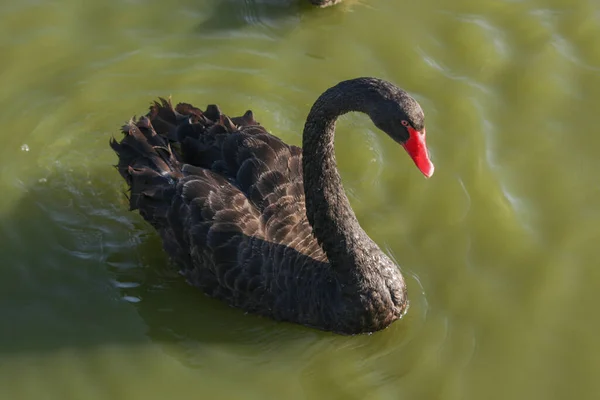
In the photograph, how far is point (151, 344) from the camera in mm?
5480

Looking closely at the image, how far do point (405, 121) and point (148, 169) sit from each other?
6.62ft

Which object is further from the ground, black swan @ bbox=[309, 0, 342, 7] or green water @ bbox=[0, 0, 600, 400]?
black swan @ bbox=[309, 0, 342, 7]

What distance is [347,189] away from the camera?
Answer: 6.46m

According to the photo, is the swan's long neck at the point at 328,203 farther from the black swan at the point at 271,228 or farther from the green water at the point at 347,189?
the green water at the point at 347,189

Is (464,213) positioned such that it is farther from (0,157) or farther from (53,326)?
(0,157)

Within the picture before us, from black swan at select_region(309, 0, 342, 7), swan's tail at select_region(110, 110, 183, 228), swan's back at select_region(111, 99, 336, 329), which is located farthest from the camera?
black swan at select_region(309, 0, 342, 7)

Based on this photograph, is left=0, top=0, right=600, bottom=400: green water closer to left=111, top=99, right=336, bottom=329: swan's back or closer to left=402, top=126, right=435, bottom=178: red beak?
left=111, top=99, right=336, bottom=329: swan's back

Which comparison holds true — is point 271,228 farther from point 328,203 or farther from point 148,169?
point 148,169

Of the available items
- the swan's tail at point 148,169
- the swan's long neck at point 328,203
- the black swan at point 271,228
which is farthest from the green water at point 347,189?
the swan's long neck at point 328,203

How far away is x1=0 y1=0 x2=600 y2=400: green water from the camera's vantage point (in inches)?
209

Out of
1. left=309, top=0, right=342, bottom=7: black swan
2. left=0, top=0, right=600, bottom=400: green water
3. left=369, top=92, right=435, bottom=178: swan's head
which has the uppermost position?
left=369, top=92, right=435, bottom=178: swan's head

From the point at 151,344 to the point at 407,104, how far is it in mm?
2309

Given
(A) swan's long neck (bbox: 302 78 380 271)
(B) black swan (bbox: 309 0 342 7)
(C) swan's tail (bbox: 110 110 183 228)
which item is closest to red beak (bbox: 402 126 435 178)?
(A) swan's long neck (bbox: 302 78 380 271)

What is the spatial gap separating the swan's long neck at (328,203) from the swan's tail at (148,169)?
1.04 meters
